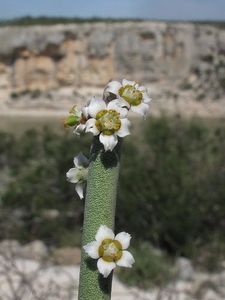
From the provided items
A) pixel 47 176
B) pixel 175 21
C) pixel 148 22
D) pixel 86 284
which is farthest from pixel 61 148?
pixel 175 21

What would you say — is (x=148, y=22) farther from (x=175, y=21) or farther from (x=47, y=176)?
(x=47, y=176)

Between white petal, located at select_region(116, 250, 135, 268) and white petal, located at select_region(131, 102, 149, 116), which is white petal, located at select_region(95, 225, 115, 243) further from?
white petal, located at select_region(131, 102, 149, 116)

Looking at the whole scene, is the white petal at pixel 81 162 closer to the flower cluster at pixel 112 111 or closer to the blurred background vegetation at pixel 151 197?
the flower cluster at pixel 112 111

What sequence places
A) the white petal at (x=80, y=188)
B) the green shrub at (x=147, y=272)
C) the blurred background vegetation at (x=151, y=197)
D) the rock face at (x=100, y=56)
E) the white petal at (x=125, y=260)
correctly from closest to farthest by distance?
the white petal at (x=125, y=260) → the white petal at (x=80, y=188) → the green shrub at (x=147, y=272) → the blurred background vegetation at (x=151, y=197) → the rock face at (x=100, y=56)

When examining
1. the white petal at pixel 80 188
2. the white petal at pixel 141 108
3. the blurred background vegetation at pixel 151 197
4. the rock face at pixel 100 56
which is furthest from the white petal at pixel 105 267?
the rock face at pixel 100 56

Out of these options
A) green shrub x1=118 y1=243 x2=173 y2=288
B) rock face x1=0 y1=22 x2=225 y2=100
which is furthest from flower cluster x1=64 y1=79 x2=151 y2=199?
rock face x1=0 y1=22 x2=225 y2=100

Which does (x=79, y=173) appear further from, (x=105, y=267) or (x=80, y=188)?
(x=105, y=267)

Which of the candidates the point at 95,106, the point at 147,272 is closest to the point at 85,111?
the point at 95,106
